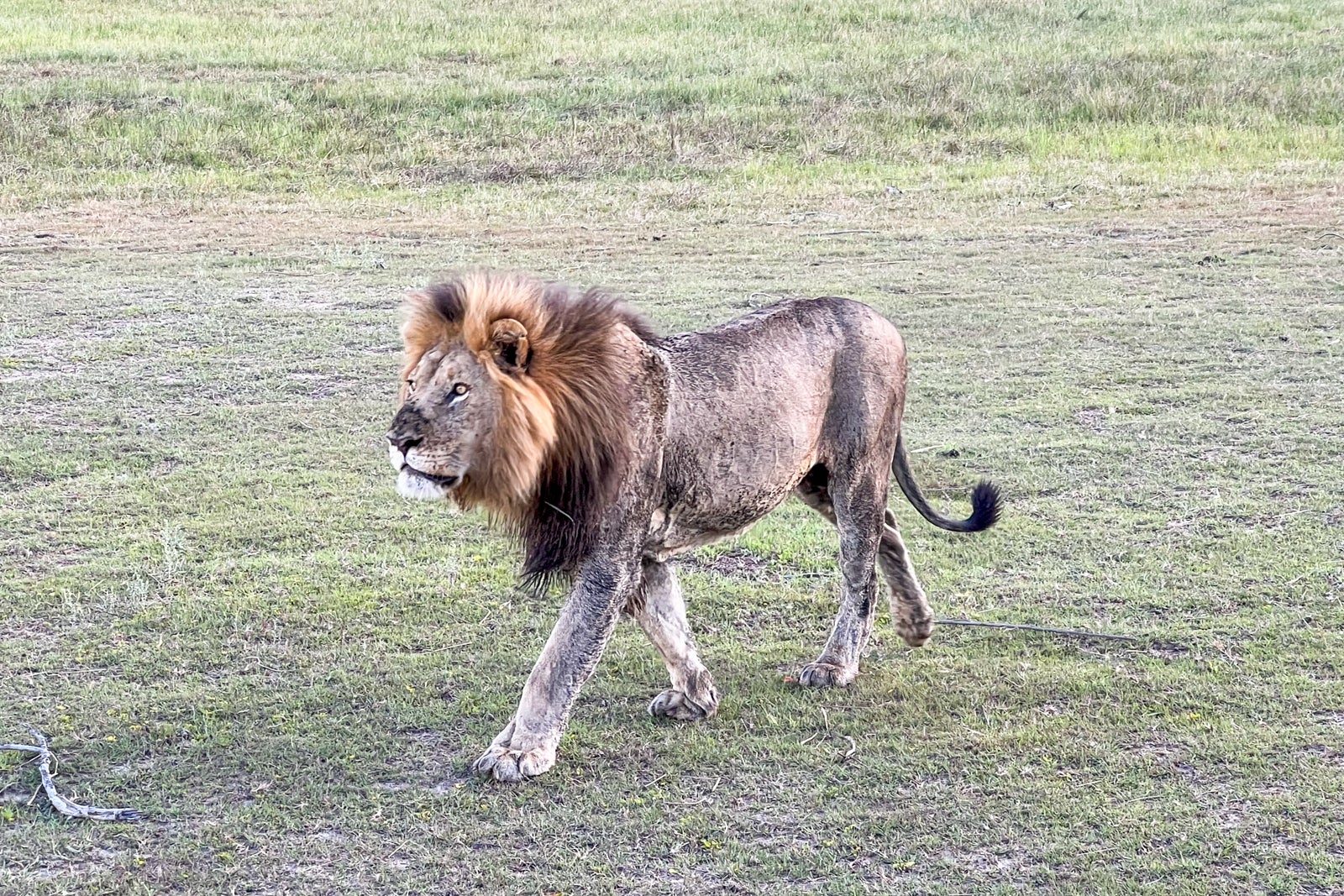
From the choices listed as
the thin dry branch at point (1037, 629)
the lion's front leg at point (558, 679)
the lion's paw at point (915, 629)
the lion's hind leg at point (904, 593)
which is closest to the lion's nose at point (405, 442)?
the lion's front leg at point (558, 679)

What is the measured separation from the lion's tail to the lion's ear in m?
1.80

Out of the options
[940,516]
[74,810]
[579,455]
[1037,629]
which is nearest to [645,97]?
[940,516]

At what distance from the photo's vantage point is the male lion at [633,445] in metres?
4.13

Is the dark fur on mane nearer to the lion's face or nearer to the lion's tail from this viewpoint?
the lion's face

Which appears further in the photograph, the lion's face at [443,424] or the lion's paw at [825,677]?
the lion's paw at [825,677]

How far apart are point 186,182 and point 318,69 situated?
17.8 ft

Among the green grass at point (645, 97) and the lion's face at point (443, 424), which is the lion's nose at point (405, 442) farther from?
the green grass at point (645, 97)

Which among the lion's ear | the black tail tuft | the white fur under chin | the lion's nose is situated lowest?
the black tail tuft

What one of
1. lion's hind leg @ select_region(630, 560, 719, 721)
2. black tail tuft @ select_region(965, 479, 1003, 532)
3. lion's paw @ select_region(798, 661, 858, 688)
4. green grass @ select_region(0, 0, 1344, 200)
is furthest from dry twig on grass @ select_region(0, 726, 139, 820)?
green grass @ select_region(0, 0, 1344, 200)

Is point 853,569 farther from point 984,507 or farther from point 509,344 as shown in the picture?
point 509,344

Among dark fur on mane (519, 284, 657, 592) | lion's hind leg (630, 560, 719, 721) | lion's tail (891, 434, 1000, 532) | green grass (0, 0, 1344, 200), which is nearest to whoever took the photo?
dark fur on mane (519, 284, 657, 592)

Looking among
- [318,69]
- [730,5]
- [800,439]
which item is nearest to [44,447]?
[800,439]

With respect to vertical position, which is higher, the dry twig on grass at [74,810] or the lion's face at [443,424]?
the lion's face at [443,424]

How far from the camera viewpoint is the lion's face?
4035 mm
